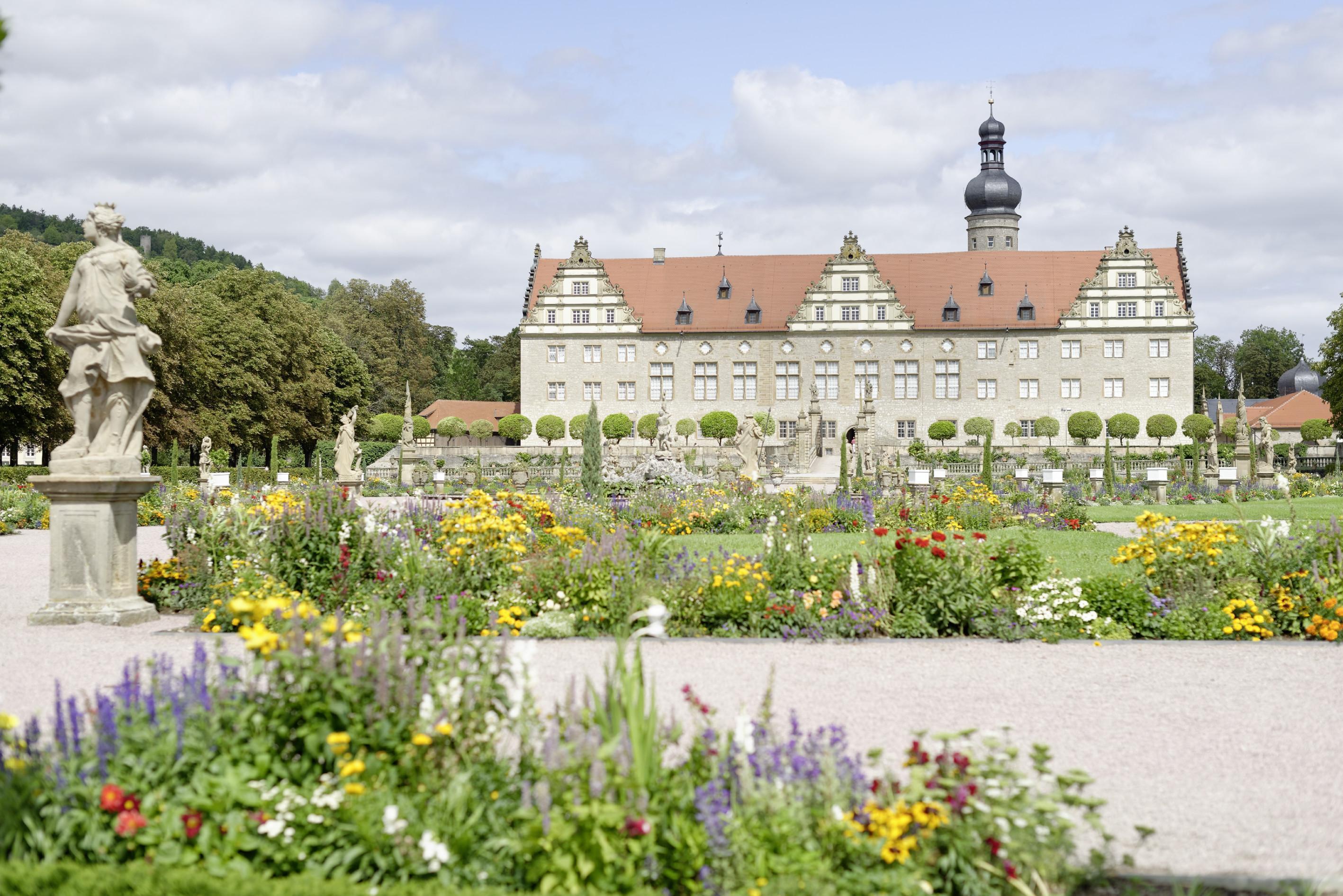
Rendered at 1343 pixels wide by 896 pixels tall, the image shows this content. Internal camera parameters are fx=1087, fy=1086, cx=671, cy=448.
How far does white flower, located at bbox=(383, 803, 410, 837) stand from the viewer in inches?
137

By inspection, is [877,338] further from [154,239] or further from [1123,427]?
[154,239]

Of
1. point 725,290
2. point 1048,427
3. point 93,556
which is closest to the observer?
point 93,556

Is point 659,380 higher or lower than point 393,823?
higher

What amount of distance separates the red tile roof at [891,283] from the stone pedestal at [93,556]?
45388mm

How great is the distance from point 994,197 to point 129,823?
60562mm

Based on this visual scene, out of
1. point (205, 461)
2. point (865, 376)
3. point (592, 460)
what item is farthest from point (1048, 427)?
point (205, 461)

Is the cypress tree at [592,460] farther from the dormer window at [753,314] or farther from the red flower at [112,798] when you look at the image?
the dormer window at [753,314]

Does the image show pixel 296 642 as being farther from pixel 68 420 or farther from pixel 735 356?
pixel 735 356

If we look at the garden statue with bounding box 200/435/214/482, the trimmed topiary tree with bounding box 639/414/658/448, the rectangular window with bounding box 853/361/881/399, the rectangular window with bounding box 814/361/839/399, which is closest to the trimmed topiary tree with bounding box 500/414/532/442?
the trimmed topiary tree with bounding box 639/414/658/448

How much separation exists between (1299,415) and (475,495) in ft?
217

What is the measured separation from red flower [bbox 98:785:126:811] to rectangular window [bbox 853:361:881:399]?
50.3 metres

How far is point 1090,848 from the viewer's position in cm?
395

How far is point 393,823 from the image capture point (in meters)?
3.48

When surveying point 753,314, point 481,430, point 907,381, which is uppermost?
point 753,314
